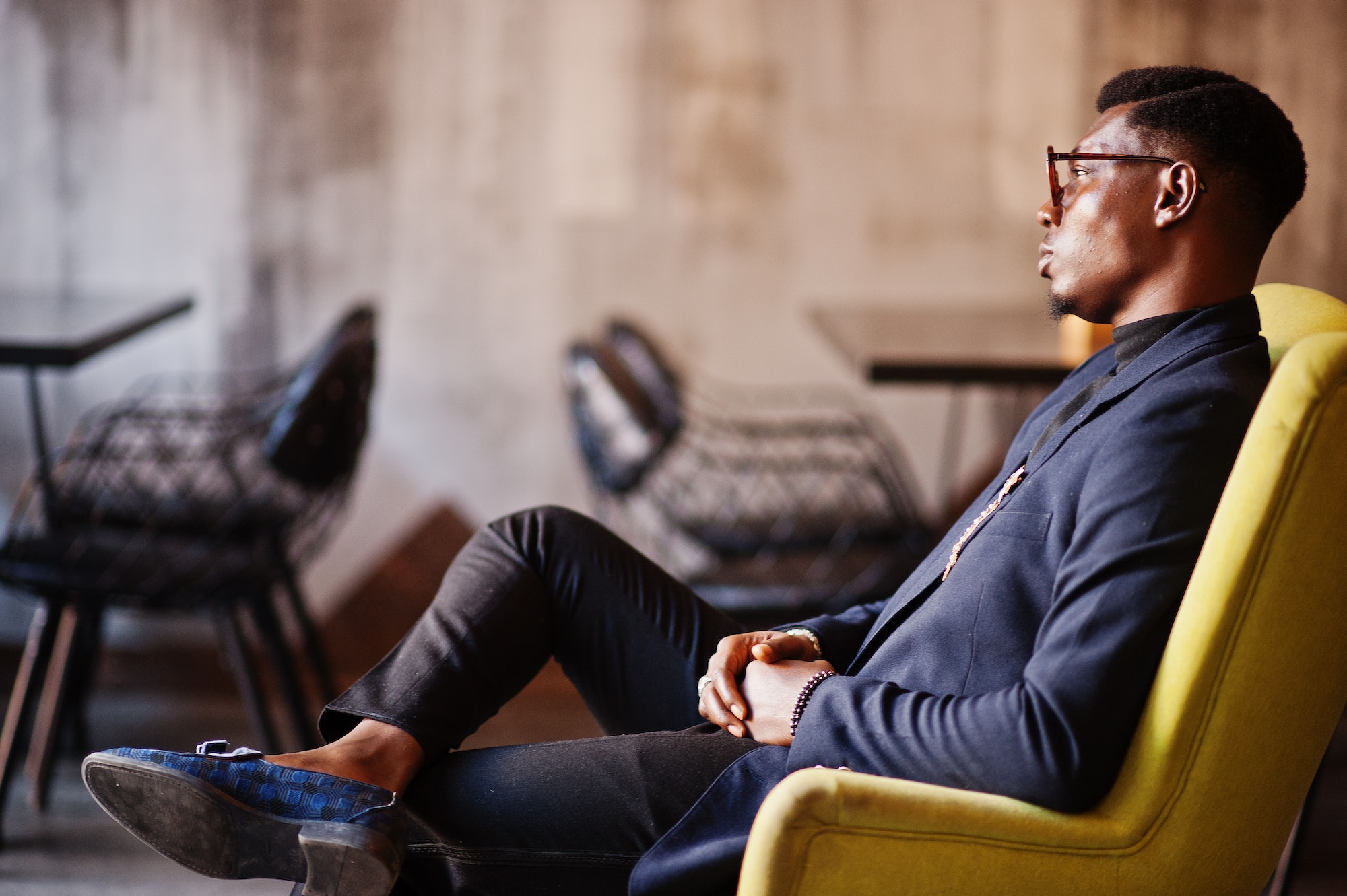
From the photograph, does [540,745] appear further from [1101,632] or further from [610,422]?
[610,422]

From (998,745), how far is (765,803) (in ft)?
0.68

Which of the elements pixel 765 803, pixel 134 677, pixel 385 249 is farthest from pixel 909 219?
pixel 765 803

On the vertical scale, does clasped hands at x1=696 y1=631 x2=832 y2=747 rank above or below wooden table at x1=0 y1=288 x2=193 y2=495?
below

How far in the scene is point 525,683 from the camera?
1502mm

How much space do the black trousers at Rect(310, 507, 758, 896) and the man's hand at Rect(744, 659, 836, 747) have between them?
2.2 inches

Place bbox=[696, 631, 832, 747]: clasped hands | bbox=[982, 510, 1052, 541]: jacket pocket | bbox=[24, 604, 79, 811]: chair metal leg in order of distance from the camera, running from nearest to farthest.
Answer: bbox=[982, 510, 1052, 541]: jacket pocket < bbox=[696, 631, 832, 747]: clasped hands < bbox=[24, 604, 79, 811]: chair metal leg

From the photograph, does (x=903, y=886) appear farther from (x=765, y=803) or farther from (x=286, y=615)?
(x=286, y=615)

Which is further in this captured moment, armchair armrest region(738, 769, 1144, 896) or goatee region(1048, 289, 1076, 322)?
goatee region(1048, 289, 1076, 322)

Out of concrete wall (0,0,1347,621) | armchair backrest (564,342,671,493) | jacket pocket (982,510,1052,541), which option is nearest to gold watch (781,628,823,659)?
jacket pocket (982,510,1052,541)

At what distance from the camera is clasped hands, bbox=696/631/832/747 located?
1300 mm

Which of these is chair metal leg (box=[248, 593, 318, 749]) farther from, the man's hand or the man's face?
the man's face

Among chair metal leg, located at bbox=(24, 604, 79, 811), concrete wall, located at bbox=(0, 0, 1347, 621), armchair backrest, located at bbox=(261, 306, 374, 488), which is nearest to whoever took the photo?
armchair backrest, located at bbox=(261, 306, 374, 488)

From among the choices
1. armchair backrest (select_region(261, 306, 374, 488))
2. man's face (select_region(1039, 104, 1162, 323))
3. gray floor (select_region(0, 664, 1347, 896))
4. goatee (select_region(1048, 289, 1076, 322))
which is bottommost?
gray floor (select_region(0, 664, 1347, 896))

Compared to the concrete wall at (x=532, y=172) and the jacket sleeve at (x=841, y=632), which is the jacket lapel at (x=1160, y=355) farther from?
the concrete wall at (x=532, y=172)
